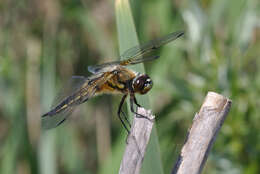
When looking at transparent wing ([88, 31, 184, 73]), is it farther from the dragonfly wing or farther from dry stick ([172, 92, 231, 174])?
dry stick ([172, 92, 231, 174])

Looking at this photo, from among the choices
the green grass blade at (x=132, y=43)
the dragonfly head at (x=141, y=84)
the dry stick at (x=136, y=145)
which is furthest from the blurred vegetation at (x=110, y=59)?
the dry stick at (x=136, y=145)

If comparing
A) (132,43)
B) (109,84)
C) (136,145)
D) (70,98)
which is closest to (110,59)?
(109,84)

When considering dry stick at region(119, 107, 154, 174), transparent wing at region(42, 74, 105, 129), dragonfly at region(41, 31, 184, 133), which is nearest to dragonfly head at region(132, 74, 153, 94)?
dragonfly at region(41, 31, 184, 133)

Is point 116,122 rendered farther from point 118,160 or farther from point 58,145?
point 118,160

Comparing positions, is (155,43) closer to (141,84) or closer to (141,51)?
(141,51)

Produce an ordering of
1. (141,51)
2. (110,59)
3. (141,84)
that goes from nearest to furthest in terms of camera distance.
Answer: (141,84)
(141,51)
(110,59)

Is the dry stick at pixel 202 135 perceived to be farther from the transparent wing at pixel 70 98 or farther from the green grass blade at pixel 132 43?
the transparent wing at pixel 70 98

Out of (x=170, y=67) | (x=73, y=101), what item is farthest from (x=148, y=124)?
(x=170, y=67)
